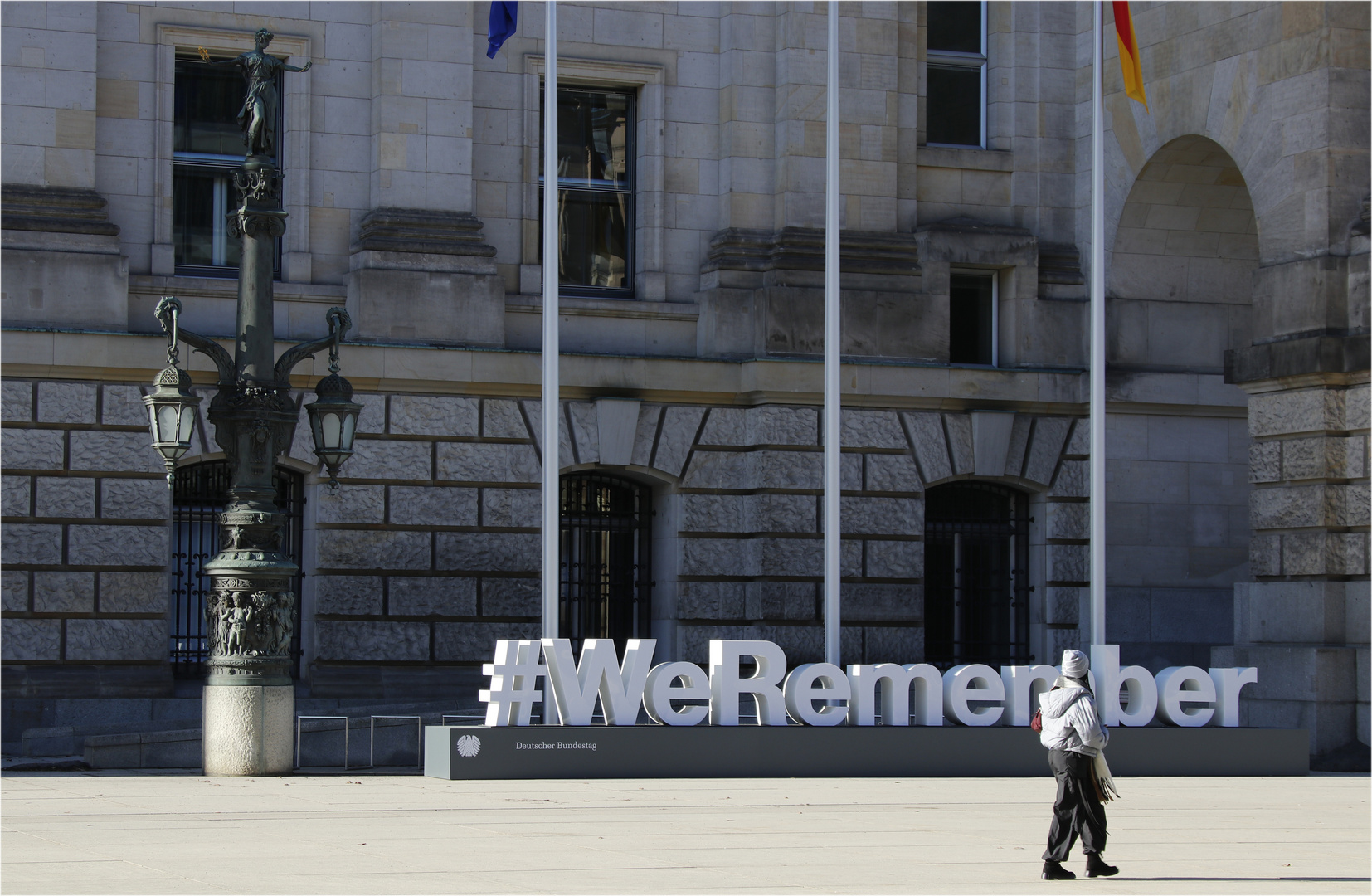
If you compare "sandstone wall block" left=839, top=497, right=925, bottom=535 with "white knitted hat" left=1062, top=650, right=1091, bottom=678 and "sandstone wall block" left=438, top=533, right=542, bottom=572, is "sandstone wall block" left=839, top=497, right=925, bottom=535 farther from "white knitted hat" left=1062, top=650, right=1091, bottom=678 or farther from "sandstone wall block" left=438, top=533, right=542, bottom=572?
"white knitted hat" left=1062, top=650, right=1091, bottom=678

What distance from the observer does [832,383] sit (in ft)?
74.6

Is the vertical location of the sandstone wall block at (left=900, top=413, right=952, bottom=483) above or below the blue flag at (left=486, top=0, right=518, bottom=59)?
below

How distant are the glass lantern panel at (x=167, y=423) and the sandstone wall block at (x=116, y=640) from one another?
6.82 metres

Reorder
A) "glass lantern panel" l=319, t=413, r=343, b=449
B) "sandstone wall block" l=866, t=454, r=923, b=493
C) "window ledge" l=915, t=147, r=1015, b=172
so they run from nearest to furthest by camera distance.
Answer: "glass lantern panel" l=319, t=413, r=343, b=449
"sandstone wall block" l=866, t=454, r=923, b=493
"window ledge" l=915, t=147, r=1015, b=172

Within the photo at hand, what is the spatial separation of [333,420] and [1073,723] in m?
9.20

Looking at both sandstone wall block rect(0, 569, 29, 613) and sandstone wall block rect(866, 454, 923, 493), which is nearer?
sandstone wall block rect(0, 569, 29, 613)

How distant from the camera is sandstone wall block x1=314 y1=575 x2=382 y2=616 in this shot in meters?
26.5

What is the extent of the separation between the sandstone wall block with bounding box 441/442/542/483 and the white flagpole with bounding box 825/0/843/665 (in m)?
5.90

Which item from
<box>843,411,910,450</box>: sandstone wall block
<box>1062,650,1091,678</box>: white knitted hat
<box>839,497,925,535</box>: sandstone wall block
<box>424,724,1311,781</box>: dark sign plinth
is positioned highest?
<box>843,411,910,450</box>: sandstone wall block

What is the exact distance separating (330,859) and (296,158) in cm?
1583

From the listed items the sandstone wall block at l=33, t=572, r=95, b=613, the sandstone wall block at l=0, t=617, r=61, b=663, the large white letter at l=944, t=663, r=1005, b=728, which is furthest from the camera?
the sandstone wall block at l=33, t=572, r=95, b=613

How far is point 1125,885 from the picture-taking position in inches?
512

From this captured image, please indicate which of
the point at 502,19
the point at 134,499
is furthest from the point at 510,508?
the point at 502,19

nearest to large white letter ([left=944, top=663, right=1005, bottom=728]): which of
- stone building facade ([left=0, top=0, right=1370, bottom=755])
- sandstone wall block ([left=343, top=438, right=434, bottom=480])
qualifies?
stone building facade ([left=0, top=0, right=1370, bottom=755])
